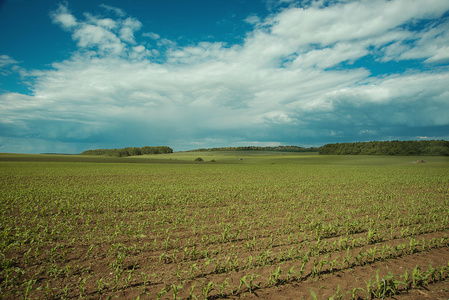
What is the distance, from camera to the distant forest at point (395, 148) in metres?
89.8

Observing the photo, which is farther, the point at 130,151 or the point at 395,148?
the point at 130,151

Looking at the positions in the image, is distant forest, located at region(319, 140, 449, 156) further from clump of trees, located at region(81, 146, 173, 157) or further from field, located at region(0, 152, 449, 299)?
clump of trees, located at region(81, 146, 173, 157)

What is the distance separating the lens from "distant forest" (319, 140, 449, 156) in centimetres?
8979

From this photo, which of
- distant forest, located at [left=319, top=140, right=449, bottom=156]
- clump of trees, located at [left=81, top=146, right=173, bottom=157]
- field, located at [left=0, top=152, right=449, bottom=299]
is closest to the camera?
field, located at [left=0, top=152, right=449, bottom=299]

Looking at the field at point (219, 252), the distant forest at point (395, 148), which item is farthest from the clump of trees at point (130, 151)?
the field at point (219, 252)

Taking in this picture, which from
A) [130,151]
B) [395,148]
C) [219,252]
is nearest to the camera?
[219,252]

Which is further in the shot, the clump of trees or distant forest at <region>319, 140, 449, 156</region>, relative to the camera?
the clump of trees

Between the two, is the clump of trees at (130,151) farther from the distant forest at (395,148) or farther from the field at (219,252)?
the field at (219,252)

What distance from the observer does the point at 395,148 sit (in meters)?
100

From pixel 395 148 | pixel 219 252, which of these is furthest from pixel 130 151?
pixel 219 252

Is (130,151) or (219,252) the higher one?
(130,151)

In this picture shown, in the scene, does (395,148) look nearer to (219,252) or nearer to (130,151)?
(219,252)

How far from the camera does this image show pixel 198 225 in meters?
11.4

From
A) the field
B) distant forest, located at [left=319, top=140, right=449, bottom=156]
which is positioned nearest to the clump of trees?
distant forest, located at [left=319, top=140, right=449, bottom=156]
